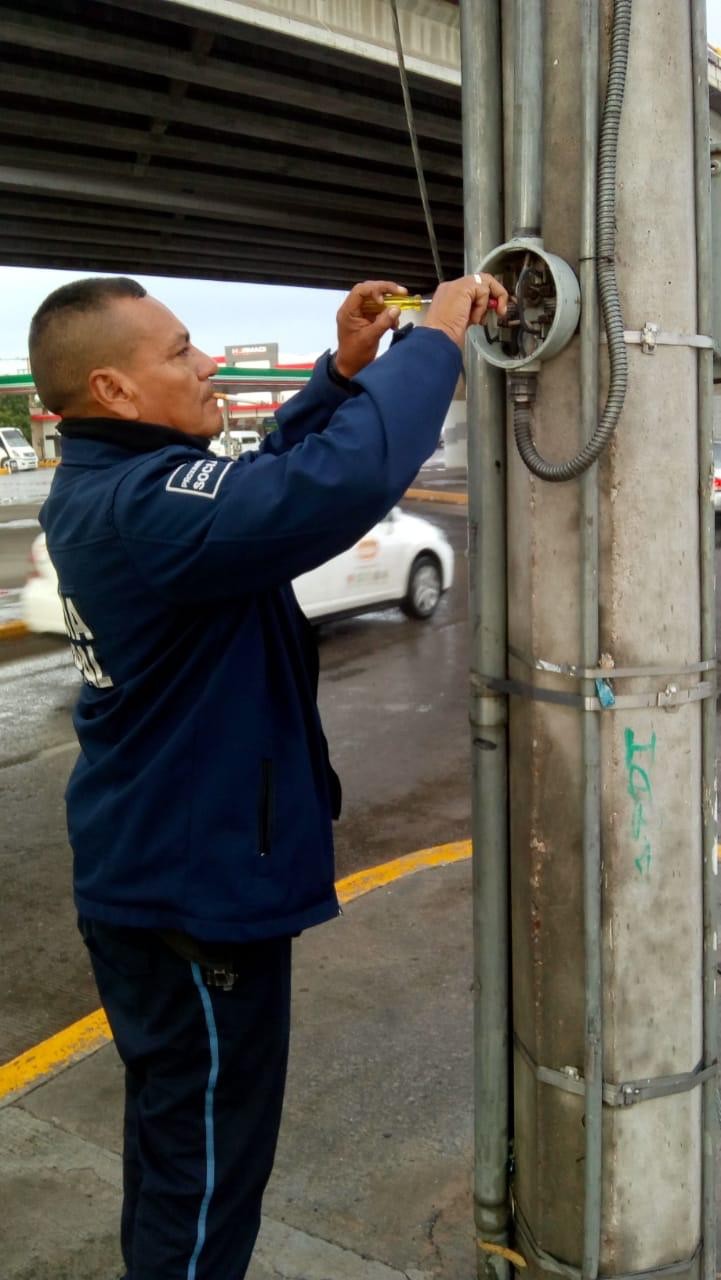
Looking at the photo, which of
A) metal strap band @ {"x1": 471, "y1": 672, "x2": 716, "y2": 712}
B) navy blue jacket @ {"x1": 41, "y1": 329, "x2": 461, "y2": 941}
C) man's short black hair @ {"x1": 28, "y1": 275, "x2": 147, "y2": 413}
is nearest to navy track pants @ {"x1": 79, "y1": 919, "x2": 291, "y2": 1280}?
navy blue jacket @ {"x1": 41, "y1": 329, "x2": 461, "y2": 941}

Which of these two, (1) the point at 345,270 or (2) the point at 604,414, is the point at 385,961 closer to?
(2) the point at 604,414

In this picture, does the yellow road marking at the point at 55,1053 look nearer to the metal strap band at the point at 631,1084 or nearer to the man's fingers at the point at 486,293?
the metal strap band at the point at 631,1084

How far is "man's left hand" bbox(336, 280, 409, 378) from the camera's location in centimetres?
225

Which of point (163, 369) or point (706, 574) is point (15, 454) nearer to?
point (163, 369)

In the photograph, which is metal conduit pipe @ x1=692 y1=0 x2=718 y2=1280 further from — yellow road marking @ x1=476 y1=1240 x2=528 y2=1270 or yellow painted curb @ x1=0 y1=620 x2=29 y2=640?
yellow painted curb @ x1=0 y1=620 x2=29 y2=640

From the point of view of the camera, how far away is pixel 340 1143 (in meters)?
3.23

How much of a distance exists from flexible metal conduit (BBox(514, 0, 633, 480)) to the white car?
8.01m

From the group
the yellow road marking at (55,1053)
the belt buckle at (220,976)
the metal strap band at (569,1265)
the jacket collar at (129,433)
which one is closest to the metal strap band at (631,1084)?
the metal strap band at (569,1265)

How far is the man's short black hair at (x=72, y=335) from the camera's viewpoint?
220cm

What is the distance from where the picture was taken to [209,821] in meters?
2.14

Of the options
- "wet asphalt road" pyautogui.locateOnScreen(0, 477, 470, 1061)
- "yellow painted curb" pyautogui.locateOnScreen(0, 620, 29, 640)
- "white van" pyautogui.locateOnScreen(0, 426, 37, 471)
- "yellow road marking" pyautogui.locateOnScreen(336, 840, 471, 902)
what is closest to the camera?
"wet asphalt road" pyautogui.locateOnScreen(0, 477, 470, 1061)

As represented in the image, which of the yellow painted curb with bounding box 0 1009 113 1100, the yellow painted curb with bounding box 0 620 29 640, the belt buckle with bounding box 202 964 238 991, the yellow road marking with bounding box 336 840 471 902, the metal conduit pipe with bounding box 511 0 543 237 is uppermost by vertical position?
the metal conduit pipe with bounding box 511 0 543 237

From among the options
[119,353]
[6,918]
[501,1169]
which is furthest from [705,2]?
[6,918]

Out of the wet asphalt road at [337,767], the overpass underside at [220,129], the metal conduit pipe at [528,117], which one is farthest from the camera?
the overpass underside at [220,129]
